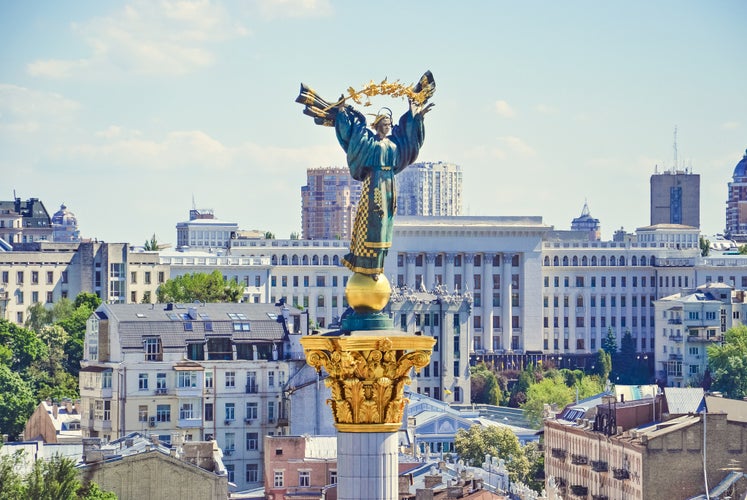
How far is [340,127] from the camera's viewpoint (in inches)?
1559

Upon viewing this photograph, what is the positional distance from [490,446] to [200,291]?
1901 inches

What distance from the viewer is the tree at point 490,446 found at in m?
139

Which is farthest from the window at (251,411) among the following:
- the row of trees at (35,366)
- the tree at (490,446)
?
the tree at (490,446)

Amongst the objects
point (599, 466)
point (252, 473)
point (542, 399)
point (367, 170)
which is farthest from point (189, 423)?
point (367, 170)

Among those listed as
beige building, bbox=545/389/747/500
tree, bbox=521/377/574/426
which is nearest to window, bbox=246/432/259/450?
beige building, bbox=545/389/747/500

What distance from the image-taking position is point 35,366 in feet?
544

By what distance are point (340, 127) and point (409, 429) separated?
304 feet

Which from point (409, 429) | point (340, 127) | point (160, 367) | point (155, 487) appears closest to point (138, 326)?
point (160, 367)

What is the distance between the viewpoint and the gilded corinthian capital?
39.3 m

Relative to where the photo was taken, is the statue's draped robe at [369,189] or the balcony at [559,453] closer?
the statue's draped robe at [369,189]

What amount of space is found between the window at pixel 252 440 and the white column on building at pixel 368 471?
83286mm

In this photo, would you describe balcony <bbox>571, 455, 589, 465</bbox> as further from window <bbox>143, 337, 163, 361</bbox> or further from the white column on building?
the white column on building

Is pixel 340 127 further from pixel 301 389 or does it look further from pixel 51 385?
pixel 51 385

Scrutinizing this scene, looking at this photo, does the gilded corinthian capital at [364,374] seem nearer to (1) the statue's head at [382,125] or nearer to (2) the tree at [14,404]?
(1) the statue's head at [382,125]
